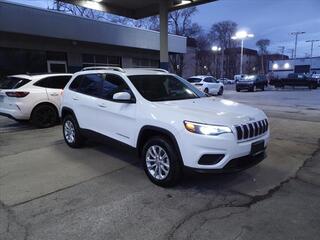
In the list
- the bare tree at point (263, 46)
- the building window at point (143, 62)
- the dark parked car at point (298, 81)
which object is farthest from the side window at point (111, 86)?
the bare tree at point (263, 46)

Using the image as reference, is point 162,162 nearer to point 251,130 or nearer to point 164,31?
point 251,130

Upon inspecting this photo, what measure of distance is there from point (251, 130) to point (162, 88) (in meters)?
1.86

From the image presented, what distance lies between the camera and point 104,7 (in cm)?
1731

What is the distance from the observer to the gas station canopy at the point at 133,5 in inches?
643

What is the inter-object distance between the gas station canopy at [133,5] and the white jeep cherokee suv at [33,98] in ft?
25.7

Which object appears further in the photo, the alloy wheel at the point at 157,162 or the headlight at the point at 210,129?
the alloy wheel at the point at 157,162

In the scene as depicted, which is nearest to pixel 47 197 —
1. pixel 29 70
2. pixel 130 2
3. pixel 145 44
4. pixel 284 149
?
pixel 284 149

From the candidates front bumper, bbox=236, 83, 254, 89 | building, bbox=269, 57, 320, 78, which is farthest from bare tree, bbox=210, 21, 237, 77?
front bumper, bbox=236, 83, 254, 89

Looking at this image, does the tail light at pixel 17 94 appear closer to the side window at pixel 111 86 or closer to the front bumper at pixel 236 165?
the side window at pixel 111 86

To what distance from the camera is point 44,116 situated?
977 centimetres

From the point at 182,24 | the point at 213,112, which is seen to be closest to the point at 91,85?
the point at 213,112

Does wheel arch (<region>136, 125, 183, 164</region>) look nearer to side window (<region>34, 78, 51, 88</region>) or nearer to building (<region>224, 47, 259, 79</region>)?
side window (<region>34, 78, 51, 88</region>)

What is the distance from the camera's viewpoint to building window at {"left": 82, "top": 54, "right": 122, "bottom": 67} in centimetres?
2260

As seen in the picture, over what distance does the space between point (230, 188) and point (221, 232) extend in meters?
1.30
